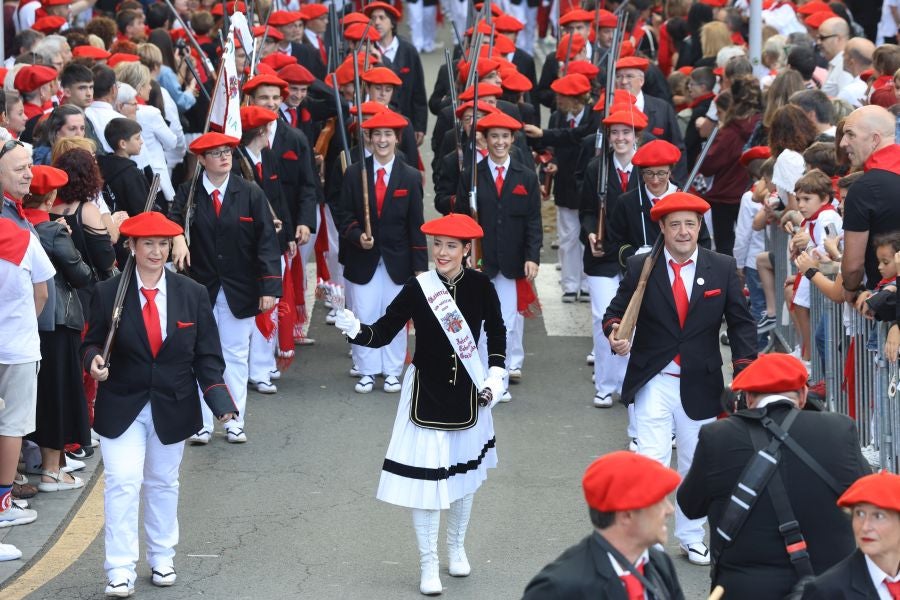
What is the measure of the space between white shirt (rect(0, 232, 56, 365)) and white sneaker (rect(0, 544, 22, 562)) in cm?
102

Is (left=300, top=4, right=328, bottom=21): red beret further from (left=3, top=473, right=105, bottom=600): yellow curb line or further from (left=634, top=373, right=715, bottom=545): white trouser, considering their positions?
(left=634, top=373, right=715, bottom=545): white trouser

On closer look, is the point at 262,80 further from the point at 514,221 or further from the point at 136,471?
the point at 136,471

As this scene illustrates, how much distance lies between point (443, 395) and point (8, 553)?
2.54m

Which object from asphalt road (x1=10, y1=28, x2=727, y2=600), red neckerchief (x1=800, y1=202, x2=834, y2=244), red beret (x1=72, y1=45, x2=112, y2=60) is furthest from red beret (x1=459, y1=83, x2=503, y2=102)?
red neckerchief (x1=800, y1=202, x2=834, y2=244)

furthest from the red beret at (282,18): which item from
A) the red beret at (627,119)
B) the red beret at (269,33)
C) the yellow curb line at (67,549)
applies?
the yellow curb line at (67,549)

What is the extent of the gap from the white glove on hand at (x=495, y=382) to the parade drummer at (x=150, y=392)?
1.35 metres

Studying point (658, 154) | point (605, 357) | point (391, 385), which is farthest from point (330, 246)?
point (658, 154)

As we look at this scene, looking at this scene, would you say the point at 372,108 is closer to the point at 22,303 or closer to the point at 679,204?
the point at 22,303

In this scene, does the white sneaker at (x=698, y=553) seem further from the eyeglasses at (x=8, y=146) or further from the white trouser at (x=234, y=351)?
the eyeglasses at (x=8, y=146)

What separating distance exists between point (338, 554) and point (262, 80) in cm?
500

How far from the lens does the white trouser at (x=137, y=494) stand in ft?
25.5

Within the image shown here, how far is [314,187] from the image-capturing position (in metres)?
12.4

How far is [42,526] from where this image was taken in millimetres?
8867

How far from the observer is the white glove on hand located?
798cm
